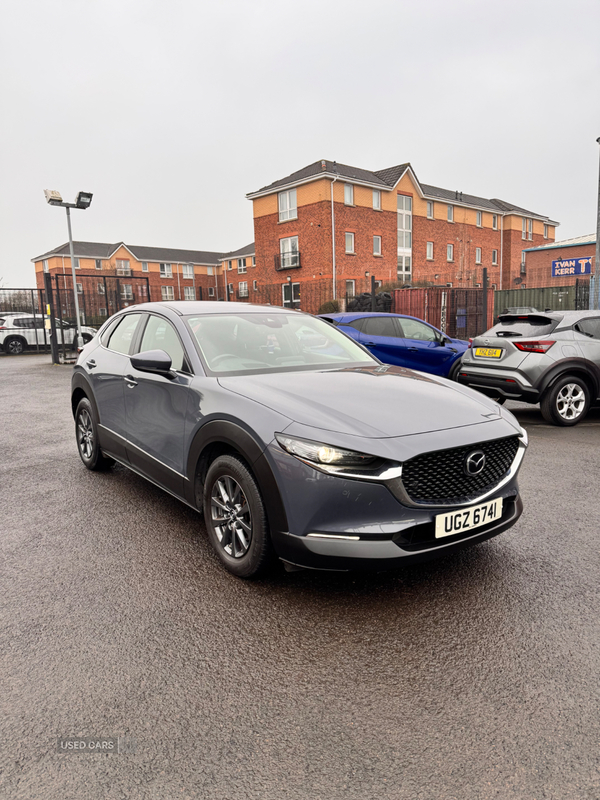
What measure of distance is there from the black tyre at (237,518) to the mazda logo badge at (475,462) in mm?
1084

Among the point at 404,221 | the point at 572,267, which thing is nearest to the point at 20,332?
the point at 572,267

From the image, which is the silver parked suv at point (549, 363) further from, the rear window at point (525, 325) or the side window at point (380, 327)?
the side window at point (380, 327)

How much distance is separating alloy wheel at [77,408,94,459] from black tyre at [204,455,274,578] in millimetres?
2477

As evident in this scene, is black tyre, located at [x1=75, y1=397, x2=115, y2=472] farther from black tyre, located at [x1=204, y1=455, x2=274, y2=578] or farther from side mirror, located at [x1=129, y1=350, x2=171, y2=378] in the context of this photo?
black tyre, located at [x1=204, y1=455, x2=274, y2=578]

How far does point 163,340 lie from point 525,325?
5.58 meters

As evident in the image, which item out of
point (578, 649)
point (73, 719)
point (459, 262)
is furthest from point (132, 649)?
point (459, 262)

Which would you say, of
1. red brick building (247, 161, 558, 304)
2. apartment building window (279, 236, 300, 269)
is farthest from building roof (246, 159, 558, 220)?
apartment building window (279, 236, 300, 269)

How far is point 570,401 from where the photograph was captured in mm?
A: 7629

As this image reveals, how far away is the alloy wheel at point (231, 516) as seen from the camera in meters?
3.13

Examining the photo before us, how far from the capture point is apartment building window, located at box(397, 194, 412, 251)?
4271cm

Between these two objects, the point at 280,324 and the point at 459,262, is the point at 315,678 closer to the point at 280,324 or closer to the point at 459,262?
the point at 280,324

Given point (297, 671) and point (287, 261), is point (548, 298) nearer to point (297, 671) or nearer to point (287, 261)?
point (297, 671)

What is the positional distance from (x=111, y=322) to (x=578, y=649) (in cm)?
461

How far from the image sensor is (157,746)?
2008 millimetres
